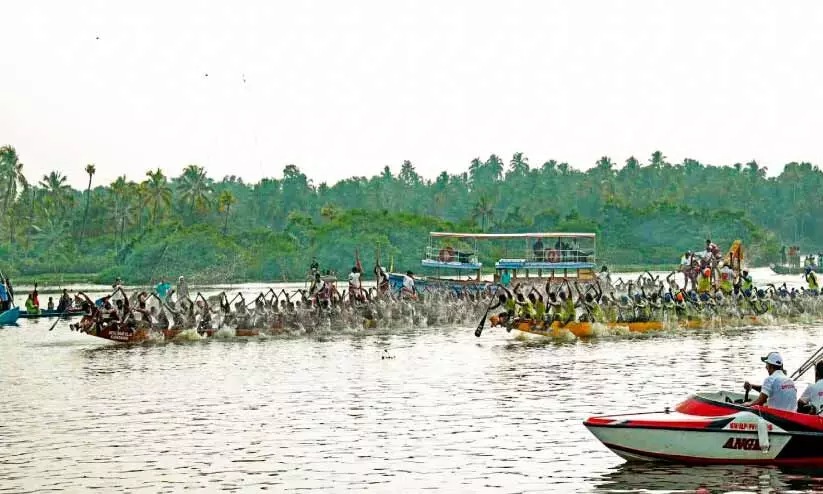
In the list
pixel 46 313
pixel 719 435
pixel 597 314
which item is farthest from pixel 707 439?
pixel 46 313

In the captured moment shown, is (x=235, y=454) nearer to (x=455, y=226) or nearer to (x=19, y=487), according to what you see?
(x=19, y=487)

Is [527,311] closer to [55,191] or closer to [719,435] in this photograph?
[719,435]

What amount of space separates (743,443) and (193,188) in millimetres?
135887

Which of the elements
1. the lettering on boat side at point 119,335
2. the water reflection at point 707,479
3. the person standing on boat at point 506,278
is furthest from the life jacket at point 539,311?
the water reflection at point 707,479

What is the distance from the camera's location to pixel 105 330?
4809cm

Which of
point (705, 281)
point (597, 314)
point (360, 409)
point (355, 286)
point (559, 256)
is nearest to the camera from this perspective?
point (360, 409)

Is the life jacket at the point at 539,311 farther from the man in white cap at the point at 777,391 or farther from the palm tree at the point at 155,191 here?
the palm tree at the point at 155,191

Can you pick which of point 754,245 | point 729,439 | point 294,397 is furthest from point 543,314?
point 754,245

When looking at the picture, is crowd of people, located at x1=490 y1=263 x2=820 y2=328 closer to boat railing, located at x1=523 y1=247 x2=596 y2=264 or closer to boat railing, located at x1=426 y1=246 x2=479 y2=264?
boat railing, located at x1=523 y1=247 x2=596 y2=264

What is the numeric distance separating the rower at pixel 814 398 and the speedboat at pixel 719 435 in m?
0.25

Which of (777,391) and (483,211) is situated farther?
(483,211)

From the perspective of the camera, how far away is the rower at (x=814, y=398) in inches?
845

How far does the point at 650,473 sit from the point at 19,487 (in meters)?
11.5

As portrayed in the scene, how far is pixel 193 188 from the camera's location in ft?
501
